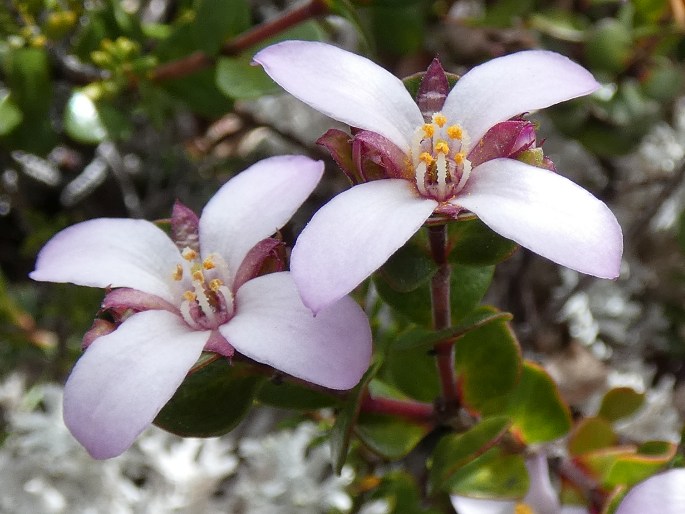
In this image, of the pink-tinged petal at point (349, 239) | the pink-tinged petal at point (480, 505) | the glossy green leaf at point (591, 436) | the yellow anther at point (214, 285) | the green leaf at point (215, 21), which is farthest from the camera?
the green leaf at point (215, 21)

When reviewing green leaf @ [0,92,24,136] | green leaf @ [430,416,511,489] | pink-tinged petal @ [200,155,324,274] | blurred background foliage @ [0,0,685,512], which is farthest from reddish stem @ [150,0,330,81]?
green leaf @ [430,416,511,489]

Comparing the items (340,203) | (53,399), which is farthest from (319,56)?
(53,399)

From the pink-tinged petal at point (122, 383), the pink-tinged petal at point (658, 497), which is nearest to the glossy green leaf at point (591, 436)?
the pink-tinged petal at point (658, 497)

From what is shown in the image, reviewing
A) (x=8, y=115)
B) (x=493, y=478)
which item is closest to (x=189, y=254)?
(x=493, y=478)

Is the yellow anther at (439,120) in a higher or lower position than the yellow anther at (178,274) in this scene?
higher

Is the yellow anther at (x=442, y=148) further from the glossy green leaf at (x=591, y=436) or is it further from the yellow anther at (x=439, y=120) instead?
the glossy green leaf at (x=591, y=436)

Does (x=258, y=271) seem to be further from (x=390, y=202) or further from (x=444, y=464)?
(x=444, y=464)

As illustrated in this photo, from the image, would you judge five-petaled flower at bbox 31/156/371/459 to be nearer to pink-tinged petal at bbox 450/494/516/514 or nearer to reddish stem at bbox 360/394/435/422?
reddish stem at bbox 360/394/435/422
